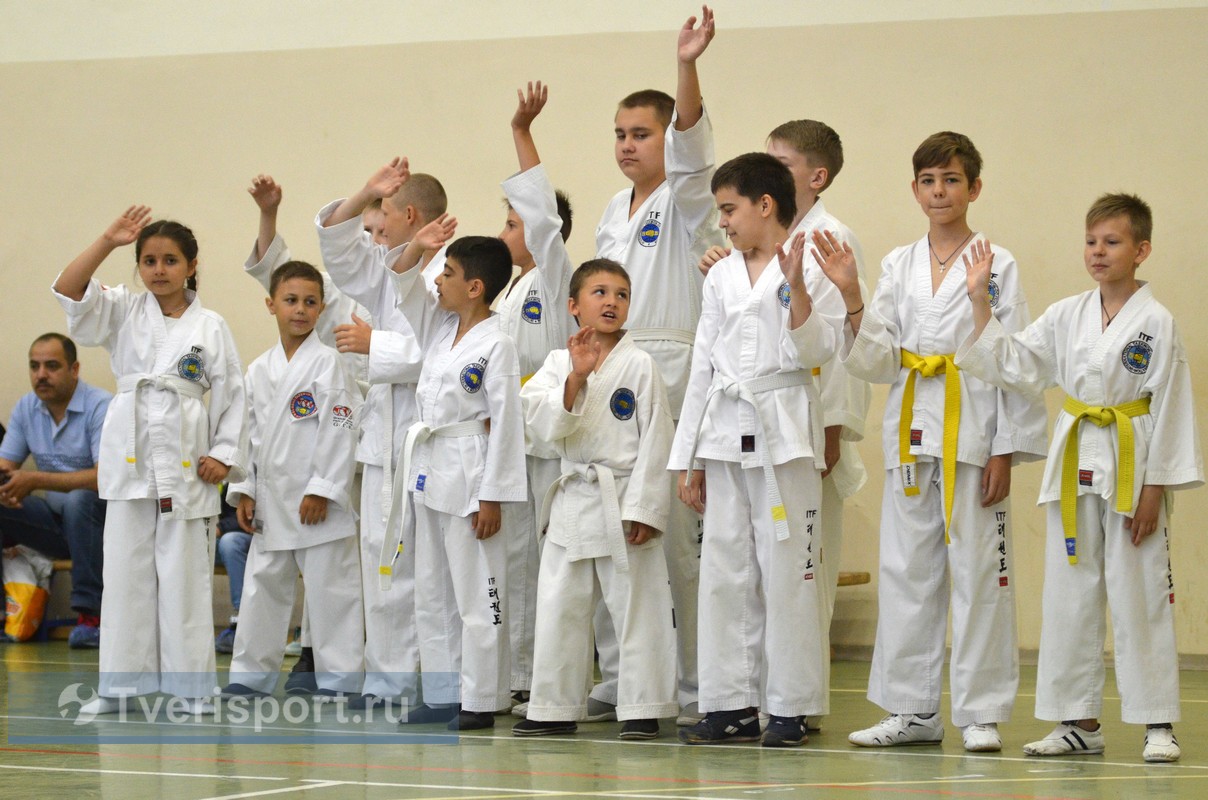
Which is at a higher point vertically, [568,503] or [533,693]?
[568,503]

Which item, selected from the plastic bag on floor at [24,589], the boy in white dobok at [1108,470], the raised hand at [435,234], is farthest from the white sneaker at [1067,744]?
the plastic bag on floor at [24,589]

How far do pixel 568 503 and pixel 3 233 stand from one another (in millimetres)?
5155

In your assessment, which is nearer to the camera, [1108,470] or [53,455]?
[1108,470]

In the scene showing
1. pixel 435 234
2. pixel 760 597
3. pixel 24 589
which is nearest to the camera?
pixel 760 597

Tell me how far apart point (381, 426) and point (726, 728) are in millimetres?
1822

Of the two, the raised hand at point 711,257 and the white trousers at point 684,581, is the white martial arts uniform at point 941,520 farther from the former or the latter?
the white trousers at point 684,581

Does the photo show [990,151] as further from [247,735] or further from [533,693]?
[247,735]

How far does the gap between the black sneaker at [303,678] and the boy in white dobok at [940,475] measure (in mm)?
2328

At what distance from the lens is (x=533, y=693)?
4094mm

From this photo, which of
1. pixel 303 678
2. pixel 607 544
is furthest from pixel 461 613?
pixel 303 678

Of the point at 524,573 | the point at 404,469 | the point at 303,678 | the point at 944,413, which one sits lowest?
the point at 303,678

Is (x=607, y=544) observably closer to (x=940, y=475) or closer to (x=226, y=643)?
(x=940, y=475)

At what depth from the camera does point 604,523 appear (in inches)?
161

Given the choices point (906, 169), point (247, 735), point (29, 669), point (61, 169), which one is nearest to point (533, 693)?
point (247, 735)
